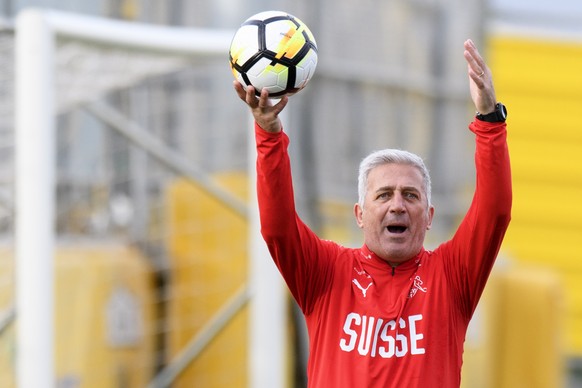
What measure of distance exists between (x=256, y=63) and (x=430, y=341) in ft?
3.11

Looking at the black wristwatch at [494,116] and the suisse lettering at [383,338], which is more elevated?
the black wristwatch at [494,116]

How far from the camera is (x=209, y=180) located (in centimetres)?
739

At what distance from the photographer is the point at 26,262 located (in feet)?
18.4

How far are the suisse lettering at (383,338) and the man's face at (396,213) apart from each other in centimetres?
19

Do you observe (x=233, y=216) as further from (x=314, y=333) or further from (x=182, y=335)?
(x=314, y=333)

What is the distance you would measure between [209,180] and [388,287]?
4062 millimetres

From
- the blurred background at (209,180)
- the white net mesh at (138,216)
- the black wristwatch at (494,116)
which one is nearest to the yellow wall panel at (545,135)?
the blurred background at (209,180)

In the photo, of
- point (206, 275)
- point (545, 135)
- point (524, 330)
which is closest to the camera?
point (206, 275)

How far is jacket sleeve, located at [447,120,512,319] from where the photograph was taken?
3.23 meters

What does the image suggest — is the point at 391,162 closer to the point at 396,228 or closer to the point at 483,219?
the point at 396,228

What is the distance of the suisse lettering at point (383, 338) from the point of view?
3324mm

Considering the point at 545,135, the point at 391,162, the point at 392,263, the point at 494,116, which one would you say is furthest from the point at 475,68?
the point at 545,135

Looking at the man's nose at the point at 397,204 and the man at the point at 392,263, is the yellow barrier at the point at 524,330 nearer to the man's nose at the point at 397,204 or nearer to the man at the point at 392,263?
the man at the point at 392,263

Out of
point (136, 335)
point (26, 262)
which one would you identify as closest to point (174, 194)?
point (136, 335)
